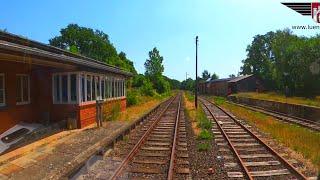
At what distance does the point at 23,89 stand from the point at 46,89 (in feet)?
5.36

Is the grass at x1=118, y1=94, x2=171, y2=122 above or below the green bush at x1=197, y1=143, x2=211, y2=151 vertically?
above

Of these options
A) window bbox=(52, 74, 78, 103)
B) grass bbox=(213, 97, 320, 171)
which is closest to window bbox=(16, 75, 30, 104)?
window bbox=(52, 74, 78, 103)

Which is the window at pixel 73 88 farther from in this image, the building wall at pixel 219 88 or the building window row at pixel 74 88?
the building wall at pixel 219 88

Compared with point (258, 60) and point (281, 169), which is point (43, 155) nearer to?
point (281, 169)

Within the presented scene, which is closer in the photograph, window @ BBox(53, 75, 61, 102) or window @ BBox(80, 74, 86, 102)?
window @ BBox(53, 75, 61, 102)

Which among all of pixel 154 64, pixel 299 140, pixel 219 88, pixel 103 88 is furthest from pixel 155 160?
pixel 154 64

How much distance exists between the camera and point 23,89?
52.0 feet

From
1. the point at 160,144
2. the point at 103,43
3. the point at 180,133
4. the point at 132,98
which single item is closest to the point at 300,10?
the point at 180,133

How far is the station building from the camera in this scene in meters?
14.1

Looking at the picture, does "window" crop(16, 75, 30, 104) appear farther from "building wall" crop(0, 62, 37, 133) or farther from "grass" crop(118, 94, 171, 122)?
"grass" crop(118, 94, 171, 122)

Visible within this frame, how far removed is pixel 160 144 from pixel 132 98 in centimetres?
2261

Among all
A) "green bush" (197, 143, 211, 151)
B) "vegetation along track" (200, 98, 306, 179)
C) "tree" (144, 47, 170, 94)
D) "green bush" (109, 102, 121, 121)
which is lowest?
"vegetation along track" (200, 98, 306, 179)

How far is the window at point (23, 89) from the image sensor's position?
50.3ft

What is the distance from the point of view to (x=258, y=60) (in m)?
98.8
